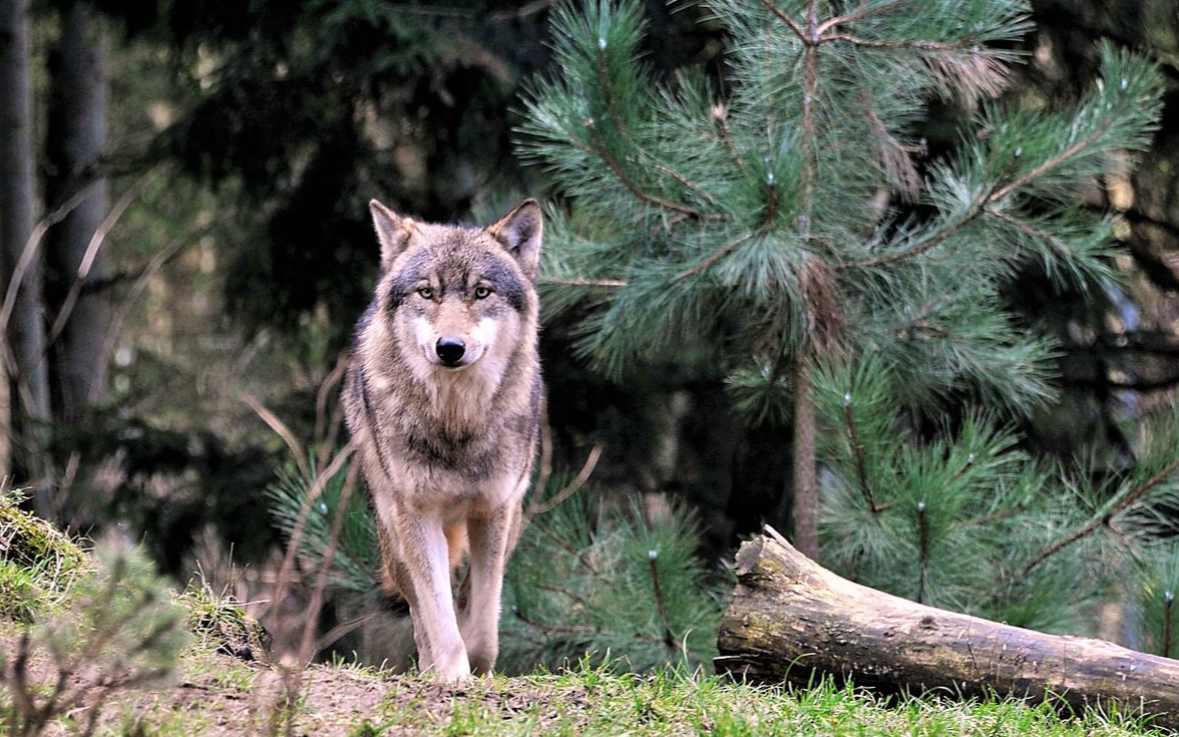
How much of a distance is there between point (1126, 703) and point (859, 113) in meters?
Result: 3.33

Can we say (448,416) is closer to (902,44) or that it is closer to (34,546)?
(34,546)

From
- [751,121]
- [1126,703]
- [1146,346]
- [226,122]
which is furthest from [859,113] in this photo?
[226,122]

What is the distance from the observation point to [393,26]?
8.39m

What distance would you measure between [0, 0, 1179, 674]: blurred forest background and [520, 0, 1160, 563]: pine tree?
1644 millimetres

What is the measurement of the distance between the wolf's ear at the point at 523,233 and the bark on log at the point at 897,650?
1.79m

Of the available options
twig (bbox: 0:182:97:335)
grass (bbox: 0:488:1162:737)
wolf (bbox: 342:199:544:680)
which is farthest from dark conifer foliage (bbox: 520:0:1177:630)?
twig (bbox: 0:182:97:335)

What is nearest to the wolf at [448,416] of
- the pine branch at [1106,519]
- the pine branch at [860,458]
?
the pine branch at [860,458]

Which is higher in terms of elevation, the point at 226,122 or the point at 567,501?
the point at 226,122

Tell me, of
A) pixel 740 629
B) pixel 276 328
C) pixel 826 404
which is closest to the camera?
pixel 740 629

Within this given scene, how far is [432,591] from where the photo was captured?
533cm

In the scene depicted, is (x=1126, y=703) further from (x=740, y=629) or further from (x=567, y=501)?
(x=567, y=501)

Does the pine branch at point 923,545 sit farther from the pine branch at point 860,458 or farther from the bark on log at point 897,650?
the bark on log at point 897,650

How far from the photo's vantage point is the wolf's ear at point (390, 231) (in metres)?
5.89

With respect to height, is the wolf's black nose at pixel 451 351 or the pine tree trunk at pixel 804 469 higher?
the wolf's black nose at pixel 451 351
